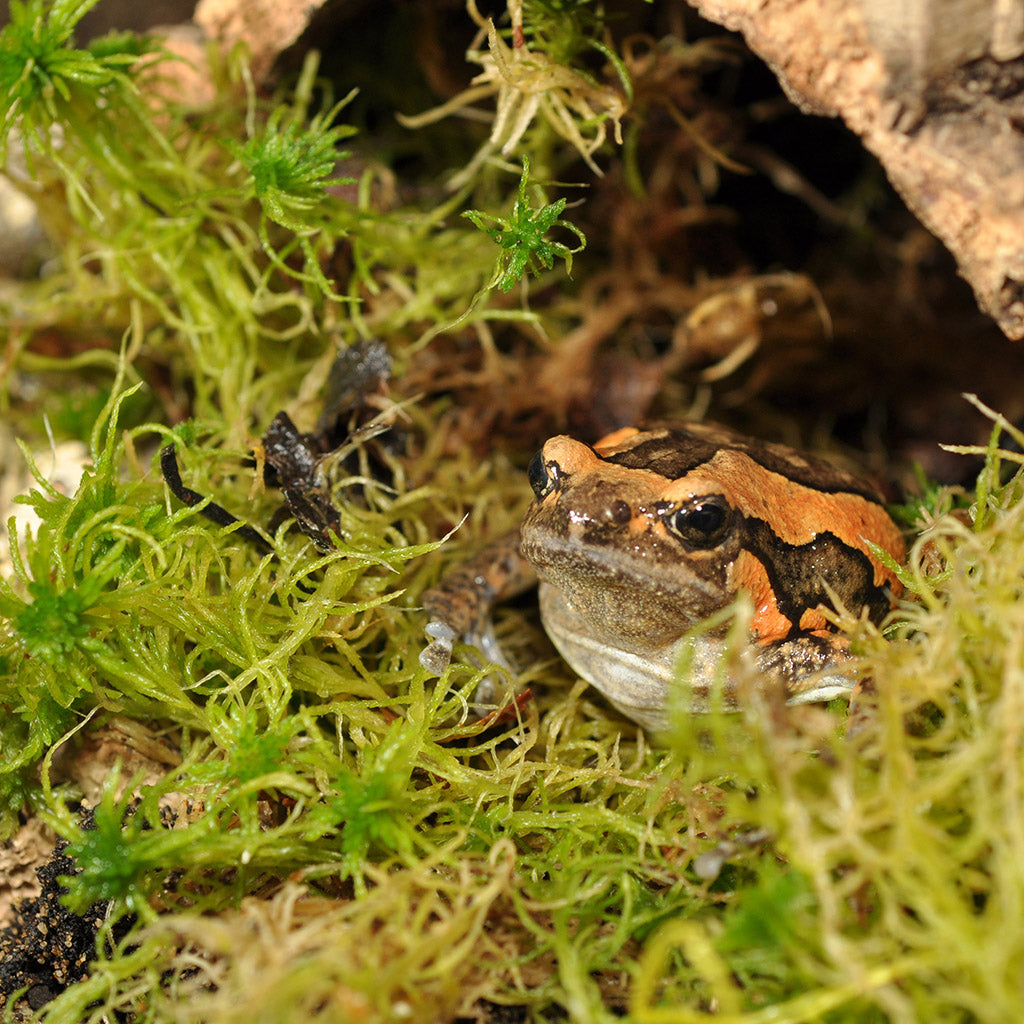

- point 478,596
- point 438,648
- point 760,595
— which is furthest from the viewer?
point 478,596

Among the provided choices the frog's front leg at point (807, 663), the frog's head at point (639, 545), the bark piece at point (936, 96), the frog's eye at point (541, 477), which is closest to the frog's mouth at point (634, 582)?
the frog's head at point (639, 545)

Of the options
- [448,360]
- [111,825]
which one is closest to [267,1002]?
[111,825]

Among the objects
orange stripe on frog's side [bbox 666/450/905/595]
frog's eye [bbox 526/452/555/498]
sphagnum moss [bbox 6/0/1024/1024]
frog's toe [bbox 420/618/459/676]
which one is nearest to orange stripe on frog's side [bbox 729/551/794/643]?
orange stripe on frog's side [bbox 666/450/905/595]

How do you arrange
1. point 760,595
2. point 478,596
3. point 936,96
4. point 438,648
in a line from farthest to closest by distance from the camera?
point 478,596, point 438,648, point 760,595, point 936,96

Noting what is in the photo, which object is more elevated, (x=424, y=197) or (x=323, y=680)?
(x=424, y=197)

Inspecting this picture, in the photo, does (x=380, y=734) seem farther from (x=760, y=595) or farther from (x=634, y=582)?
(x=760, y=595)

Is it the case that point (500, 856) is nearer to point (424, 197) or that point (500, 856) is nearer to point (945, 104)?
point (945, 104)

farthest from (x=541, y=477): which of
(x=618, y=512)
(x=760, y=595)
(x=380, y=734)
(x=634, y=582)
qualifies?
(x=380, y=734)
